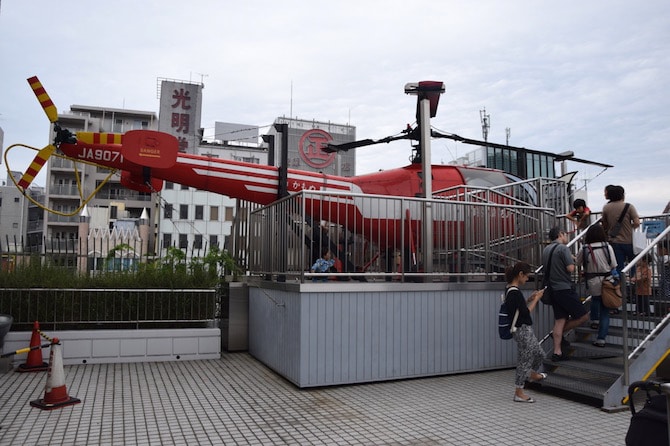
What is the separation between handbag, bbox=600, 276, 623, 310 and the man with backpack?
0.31 meters

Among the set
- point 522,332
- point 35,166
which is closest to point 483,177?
point 522,332

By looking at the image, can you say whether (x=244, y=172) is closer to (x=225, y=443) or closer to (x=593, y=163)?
(x=225, y=443)

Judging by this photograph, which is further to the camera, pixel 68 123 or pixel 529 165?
pixel 529 165

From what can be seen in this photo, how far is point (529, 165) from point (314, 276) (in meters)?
62.6

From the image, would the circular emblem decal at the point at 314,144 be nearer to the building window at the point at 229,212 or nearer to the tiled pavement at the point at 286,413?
the tiled pavement at the point at 286,413

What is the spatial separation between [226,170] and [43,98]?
3230mm

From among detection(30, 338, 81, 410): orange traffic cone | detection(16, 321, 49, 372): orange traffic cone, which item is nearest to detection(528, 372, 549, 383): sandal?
detection(30, 338, 81, 410): orange traffic cone

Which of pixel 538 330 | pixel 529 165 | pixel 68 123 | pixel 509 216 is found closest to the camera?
pixel 538 330

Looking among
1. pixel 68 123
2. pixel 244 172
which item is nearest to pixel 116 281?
pixel 244 172

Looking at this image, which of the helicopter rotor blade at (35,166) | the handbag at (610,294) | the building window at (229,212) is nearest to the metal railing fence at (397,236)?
the handbag at (610,294)

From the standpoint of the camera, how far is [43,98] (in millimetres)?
8453

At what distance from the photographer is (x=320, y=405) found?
6.49m

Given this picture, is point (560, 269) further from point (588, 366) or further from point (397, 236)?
point (397, 236)

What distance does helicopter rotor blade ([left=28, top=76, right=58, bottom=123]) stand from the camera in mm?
8430
